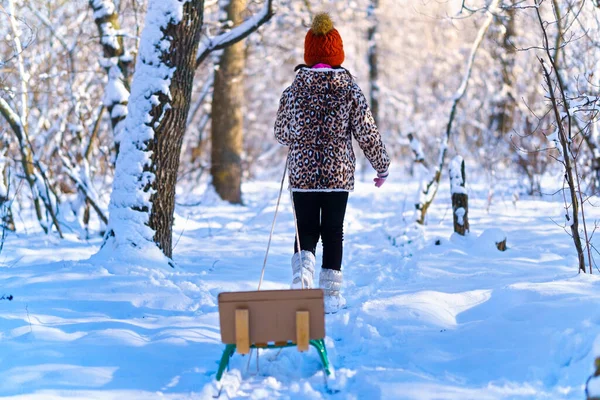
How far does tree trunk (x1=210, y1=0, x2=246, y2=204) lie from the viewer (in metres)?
11.1

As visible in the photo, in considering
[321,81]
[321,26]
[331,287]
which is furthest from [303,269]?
[321,26]

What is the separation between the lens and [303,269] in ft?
13.7

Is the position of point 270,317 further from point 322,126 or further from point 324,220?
point 322,126

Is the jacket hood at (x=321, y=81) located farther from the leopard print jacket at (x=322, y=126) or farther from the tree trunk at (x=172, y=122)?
the tree trunk at (x=172, y=122)

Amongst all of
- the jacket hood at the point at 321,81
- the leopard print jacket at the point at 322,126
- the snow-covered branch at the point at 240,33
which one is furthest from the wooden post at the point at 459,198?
the jacket hood at the point at 321,81

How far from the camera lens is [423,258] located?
577cm

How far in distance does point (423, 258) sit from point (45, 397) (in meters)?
3.68

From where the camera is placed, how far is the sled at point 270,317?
2854mm

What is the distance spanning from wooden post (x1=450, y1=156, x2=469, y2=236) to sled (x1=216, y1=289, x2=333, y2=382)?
3735mm

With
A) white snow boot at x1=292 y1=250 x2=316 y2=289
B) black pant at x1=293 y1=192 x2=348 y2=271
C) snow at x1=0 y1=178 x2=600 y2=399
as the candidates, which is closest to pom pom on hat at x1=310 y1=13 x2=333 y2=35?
black pant at x1=293 y1=192 x2=348 y2=271

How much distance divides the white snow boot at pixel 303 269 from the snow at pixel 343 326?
0.29m

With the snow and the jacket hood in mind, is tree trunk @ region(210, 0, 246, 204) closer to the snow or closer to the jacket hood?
the snow

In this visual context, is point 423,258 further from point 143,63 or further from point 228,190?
point 228,190

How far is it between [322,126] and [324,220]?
620 millimetres
